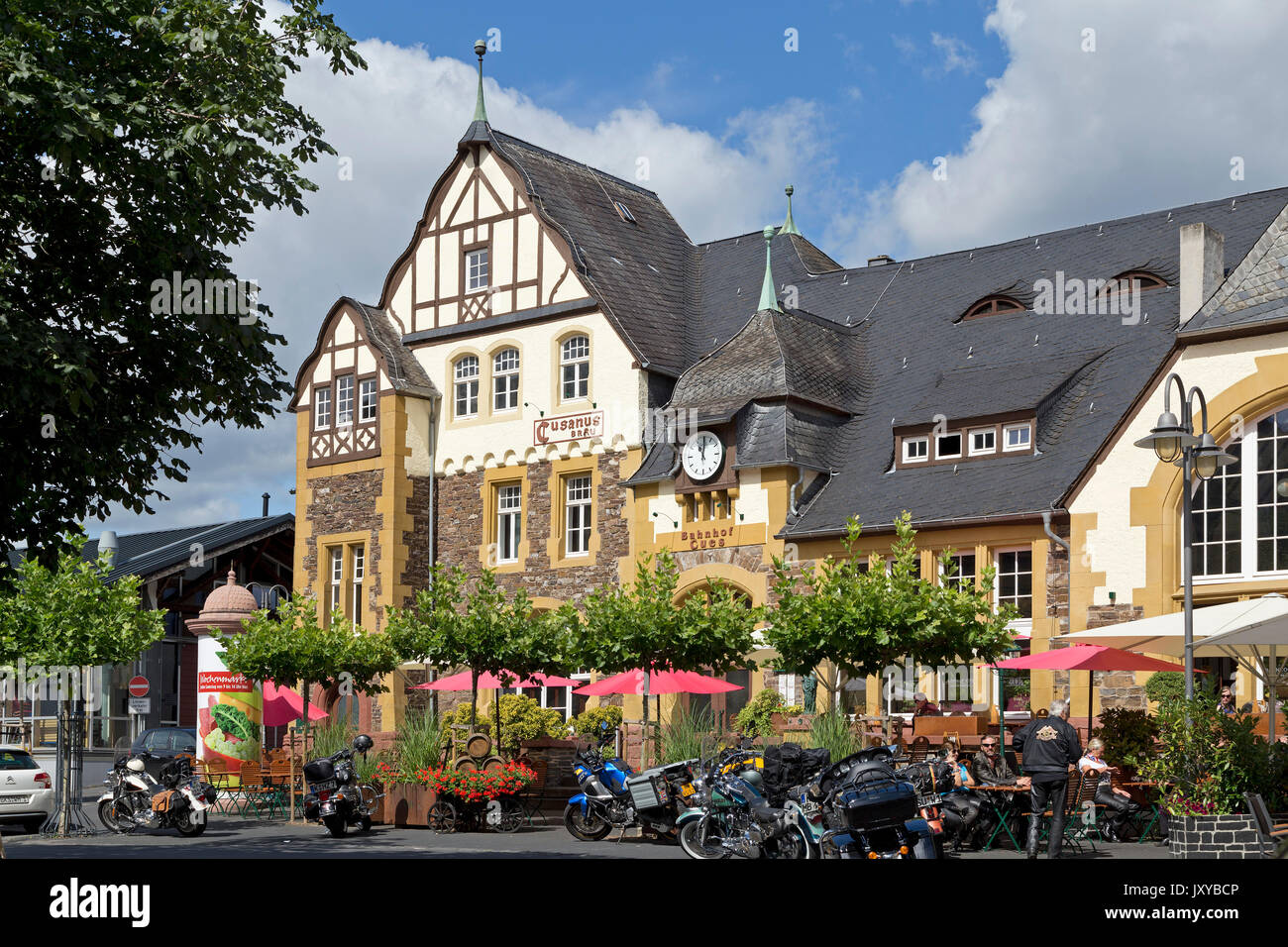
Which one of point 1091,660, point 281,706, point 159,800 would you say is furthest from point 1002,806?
point 281,706

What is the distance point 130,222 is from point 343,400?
74.2 feet

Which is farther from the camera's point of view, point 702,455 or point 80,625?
point 702,455

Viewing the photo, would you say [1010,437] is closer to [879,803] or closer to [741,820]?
[741,820]

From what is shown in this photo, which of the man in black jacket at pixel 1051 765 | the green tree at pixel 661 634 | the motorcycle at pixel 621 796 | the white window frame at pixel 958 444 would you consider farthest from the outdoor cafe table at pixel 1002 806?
the white window frame at pixel 958 444

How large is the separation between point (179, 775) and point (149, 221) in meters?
11.5

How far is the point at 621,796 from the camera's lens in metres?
20.7

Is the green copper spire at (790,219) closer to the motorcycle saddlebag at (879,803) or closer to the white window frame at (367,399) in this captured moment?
the white window frame at (367,399)

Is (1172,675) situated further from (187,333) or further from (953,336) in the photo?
(187,333)

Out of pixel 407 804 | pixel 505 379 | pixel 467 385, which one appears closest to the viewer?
pixel 407 804

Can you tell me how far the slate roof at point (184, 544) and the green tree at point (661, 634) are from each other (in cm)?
2635

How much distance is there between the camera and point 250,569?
52781 mm

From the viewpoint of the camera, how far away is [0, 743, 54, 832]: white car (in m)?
25.1

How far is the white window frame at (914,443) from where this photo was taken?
2977cm
